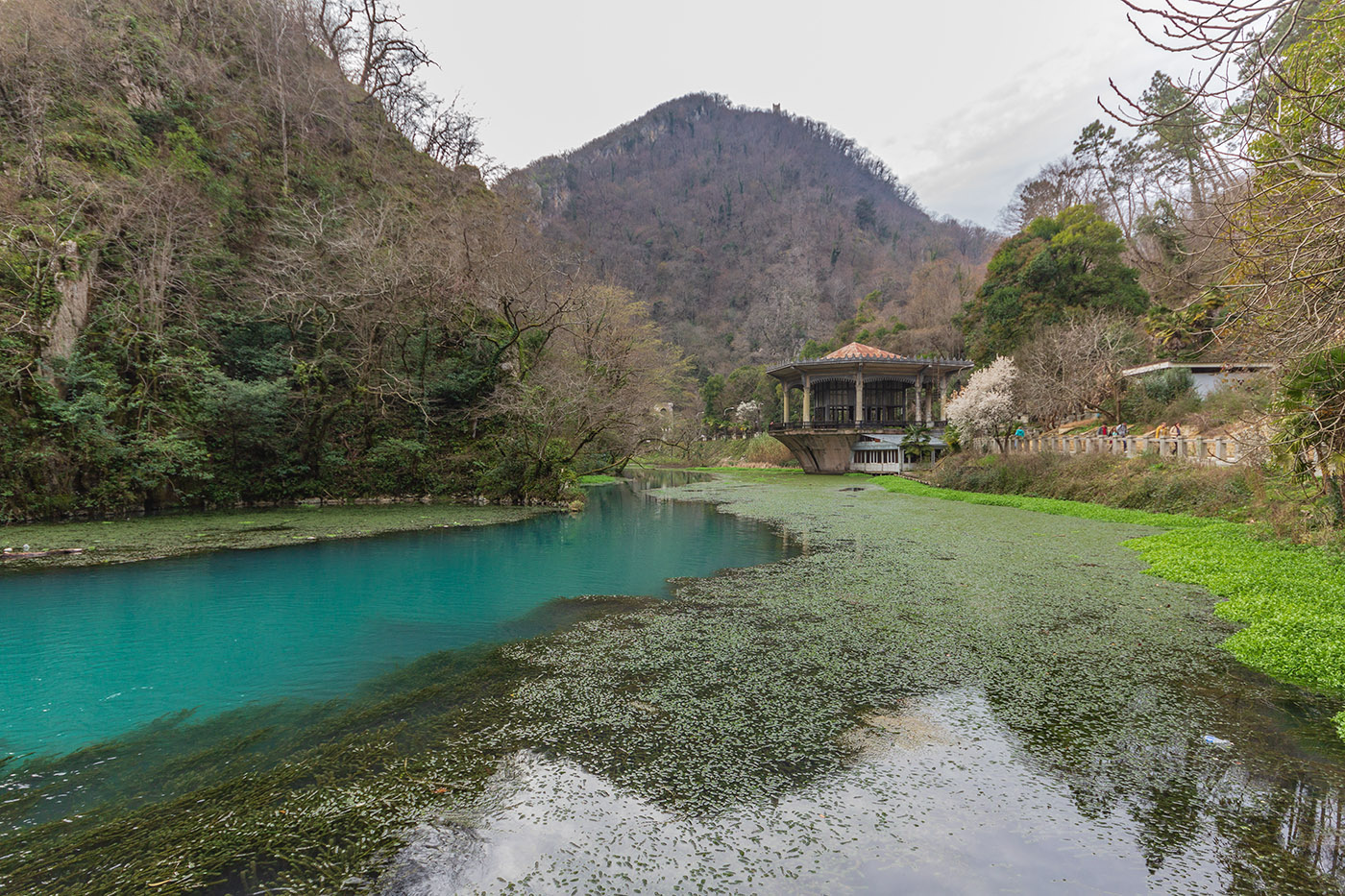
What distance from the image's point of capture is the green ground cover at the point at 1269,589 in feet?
14.0

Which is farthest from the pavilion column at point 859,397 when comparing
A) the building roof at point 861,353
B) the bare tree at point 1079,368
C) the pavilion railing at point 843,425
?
the bare tree at point 1079,368

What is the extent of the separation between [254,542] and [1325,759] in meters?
12.6

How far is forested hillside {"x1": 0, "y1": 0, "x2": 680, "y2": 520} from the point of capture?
12.0 m

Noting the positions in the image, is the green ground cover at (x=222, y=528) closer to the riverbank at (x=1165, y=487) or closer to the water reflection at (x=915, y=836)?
the water reflection at (x=915, y=836)

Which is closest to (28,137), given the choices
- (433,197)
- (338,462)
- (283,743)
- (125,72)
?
(125,72)

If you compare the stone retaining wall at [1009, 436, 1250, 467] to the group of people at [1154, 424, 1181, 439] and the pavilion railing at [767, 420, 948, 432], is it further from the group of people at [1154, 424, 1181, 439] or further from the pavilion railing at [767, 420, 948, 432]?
the pavilion railing at [767, 420, 948, 432]

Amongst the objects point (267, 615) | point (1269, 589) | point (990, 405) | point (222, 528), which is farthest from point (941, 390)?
point (267, 615)

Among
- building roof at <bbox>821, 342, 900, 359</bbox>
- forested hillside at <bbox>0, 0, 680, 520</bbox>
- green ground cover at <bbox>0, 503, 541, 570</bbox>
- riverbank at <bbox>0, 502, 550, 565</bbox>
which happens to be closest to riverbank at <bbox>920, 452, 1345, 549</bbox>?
forested hillside at <bbox>0, 0, 680, 520</bbox>

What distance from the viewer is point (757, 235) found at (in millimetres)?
77875

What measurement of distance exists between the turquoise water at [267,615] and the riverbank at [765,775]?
0.64 meters

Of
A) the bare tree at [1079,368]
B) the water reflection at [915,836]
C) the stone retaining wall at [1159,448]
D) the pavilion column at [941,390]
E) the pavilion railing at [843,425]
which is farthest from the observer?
the pavilion column at [941,390]

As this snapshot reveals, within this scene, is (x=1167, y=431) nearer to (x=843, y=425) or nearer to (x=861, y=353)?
(x=843, y=425)

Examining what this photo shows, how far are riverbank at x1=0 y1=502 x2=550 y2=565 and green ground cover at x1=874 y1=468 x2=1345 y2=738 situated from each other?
11970mm

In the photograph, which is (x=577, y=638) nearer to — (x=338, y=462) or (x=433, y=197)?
(x=338, y=462)
